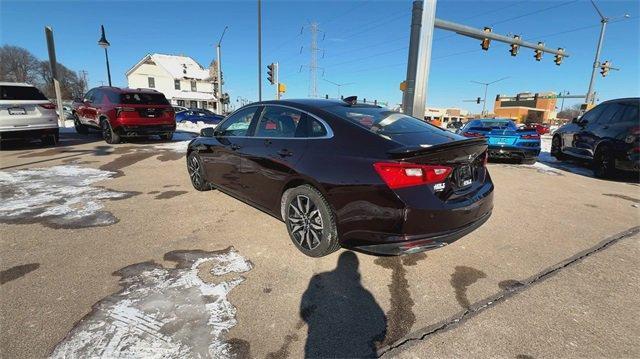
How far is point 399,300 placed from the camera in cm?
268

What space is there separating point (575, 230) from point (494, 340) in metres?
2.91

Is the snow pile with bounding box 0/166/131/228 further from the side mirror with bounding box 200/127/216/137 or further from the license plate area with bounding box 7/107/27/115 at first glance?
the license plate area with bounding box 7/107/27/115

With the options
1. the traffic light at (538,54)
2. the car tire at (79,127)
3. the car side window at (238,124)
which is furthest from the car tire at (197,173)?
the traffic light at (538,54)

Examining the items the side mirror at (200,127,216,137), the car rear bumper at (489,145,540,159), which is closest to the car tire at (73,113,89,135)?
the side mirror at (200,127,216,137)

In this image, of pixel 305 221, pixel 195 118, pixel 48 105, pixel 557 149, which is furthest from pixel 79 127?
pixel 557 149

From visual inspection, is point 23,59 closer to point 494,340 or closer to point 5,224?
point 5,224

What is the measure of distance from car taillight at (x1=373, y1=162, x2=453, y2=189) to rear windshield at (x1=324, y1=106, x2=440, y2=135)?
0.48 metres

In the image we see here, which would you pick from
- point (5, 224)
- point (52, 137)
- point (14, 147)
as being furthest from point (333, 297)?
point (14, 147)

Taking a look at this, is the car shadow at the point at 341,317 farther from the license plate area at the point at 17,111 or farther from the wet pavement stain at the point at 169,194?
the license plate area at the point at 17,111

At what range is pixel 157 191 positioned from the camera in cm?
563

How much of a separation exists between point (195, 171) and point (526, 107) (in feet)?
328

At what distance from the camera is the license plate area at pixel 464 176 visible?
289cm

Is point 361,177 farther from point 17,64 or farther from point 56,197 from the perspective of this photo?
point 17,64

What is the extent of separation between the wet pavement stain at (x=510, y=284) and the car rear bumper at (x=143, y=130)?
34.7ft
